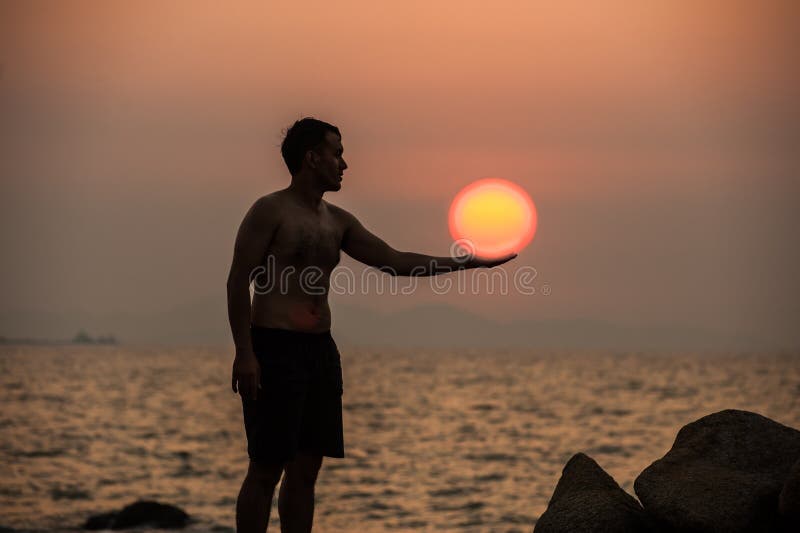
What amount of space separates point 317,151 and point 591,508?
289cm

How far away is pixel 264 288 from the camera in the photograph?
7031 millimetres

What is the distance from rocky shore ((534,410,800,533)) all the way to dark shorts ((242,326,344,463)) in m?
1.67

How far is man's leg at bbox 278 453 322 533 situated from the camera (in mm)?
7184

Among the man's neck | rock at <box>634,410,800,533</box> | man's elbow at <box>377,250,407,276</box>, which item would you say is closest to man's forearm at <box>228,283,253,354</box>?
the man's neck

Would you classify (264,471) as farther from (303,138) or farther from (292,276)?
(303,138)

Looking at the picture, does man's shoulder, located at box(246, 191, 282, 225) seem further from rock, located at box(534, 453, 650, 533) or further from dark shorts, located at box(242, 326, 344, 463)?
rock, located at box(534, 453, 650, 533)

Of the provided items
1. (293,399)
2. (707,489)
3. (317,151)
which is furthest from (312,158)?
(707,489)

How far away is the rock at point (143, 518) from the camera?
1844cm

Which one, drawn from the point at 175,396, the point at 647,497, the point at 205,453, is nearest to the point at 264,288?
the point at 647,497

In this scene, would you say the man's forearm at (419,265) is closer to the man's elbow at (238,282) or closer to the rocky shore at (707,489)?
the man's elbow at (238,282)

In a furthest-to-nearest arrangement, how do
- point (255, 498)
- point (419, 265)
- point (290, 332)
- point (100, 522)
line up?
point (100, 522) < point (419, 265) < point (290, 332) < point (255, 498)

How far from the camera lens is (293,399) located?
6949mm

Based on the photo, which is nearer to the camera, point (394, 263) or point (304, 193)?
point (304, 193)

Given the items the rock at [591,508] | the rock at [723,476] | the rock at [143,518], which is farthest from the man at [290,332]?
the rock at [143,518]
